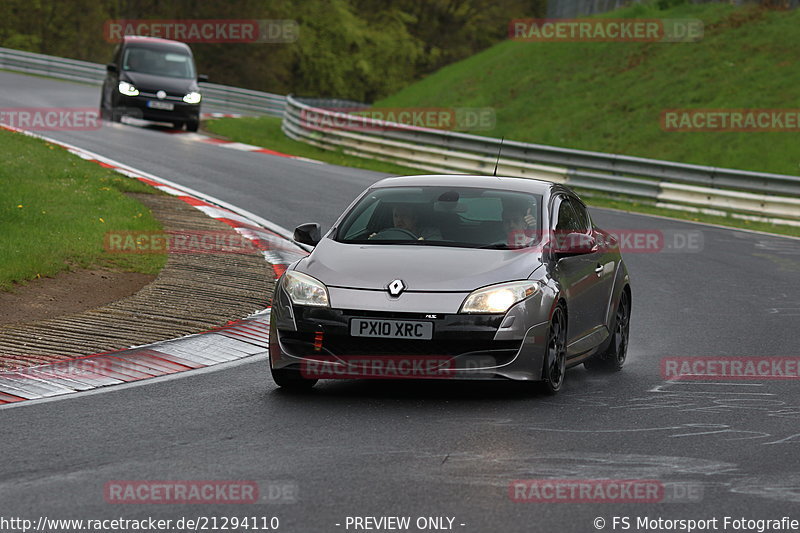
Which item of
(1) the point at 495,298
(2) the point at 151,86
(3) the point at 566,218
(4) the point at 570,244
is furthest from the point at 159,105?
(1) the point at 495,298

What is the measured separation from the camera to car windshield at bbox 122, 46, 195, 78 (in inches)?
1227

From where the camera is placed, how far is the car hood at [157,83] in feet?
99.5

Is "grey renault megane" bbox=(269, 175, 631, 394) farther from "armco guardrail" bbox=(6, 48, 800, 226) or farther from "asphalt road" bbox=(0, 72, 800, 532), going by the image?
"armco guardrail" bbox=(6, 48, 800, 226)

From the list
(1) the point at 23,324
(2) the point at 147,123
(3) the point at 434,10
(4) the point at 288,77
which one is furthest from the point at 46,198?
(3) the point at 434,10

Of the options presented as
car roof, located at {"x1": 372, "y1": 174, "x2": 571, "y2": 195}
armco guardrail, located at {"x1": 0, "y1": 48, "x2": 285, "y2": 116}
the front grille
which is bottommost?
armco guardrail, located at {"x1": 0, "y1": 48, "x2": 285, "y2": 116}

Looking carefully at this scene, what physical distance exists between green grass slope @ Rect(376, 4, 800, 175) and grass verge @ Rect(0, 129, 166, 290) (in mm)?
15447

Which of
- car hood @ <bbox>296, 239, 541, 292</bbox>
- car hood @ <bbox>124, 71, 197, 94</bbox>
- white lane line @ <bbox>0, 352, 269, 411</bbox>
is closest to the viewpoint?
white lane line @ <bbox>0, 352, 269, 411</bbox>

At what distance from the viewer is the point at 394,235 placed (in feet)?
29.6

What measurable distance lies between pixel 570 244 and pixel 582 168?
58.3 feet

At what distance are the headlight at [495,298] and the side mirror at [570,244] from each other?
786 mm

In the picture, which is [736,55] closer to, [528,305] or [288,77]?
[528,305]

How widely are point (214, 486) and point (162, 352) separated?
3733mm

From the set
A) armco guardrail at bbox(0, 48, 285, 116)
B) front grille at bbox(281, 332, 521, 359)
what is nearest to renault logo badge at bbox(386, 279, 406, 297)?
front grille at bbox(281, 332, 521, 359)

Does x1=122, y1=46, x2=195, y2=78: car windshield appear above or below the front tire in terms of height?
above
